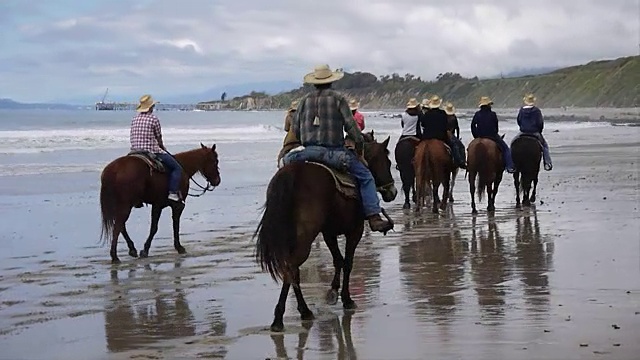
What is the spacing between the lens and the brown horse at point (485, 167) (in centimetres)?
1653

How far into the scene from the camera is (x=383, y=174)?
9953 millimetres

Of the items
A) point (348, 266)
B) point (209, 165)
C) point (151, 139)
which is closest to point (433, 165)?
point (209, 165)

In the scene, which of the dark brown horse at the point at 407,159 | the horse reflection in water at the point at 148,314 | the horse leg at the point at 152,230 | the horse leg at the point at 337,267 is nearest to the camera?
the horse reflection in water at the point at 148,314

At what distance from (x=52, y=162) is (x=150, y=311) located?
2339cm

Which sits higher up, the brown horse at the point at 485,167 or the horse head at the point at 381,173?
the horse head at the point at 381,173

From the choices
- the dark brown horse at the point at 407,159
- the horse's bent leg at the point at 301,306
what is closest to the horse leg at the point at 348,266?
the horse's bent leg at the point at 301,306

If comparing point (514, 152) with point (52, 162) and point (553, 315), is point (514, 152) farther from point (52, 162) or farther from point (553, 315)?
point (52, 162)

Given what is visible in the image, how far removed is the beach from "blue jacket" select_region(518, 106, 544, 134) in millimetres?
1315

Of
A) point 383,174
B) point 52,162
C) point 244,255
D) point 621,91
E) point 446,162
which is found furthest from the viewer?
point 621,91

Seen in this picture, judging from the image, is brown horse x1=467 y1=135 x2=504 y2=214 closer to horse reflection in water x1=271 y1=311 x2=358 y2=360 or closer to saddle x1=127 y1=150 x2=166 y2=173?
saddle x1=127 y1=150 x2=166 y2=173

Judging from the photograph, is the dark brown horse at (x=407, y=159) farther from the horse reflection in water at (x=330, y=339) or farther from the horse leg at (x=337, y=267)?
the horse reflection in water at (x=330, y=339)

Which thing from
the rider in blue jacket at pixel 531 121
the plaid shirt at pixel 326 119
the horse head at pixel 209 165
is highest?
the plaid shirt at pixel 326 119

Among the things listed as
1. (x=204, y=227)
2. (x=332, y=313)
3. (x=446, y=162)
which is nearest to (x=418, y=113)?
(x=446, y=162)

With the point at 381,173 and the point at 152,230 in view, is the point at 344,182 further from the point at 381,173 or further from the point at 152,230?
the point at 152,230
